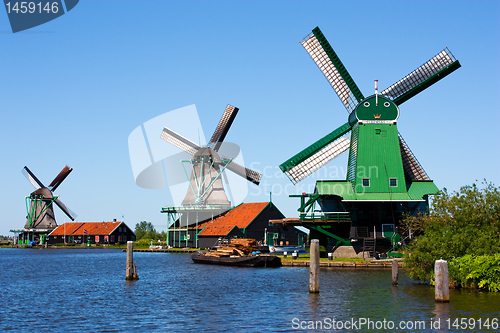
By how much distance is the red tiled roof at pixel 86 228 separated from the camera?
4518 inches

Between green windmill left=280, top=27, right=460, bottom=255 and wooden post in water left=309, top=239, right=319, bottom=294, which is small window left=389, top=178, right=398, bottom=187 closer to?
green windmill left=280, top=27, right=460, bottom=255

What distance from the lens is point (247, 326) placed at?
2081 cm

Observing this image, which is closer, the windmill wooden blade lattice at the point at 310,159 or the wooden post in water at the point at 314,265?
the wooden post in water at the point at 314,265

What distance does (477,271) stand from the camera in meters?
27.9

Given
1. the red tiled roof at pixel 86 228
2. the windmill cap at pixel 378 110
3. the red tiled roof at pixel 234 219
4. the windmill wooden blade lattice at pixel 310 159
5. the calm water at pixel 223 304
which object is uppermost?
the windmill cap at pixel 378 110

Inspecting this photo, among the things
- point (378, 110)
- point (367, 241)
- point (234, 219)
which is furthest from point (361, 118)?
point (234, 219)

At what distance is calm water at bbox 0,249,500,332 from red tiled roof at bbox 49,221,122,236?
7607cm

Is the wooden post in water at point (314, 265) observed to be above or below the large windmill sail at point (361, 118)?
below

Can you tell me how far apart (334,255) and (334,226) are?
8.96ft

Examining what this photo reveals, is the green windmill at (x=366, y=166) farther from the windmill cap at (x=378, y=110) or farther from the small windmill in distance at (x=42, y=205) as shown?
the small windmill in distance at (x=42, y=205)

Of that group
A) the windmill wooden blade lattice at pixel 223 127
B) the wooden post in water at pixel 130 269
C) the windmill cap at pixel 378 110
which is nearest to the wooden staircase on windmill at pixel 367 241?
the windmill cap at pixel 378 110

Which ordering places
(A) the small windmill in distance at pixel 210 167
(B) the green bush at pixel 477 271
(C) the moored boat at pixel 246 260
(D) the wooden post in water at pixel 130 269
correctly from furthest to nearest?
(A) the small windmill in distance at pixel 210 167 → (C) the moored boat at pixel 246 260 → (D) the wooden post in water at pixel 130 269 → (B) the green bush at pixel 477 271

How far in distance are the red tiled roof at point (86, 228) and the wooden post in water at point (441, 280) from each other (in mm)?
96570

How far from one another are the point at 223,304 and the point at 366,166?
87.8 ft
